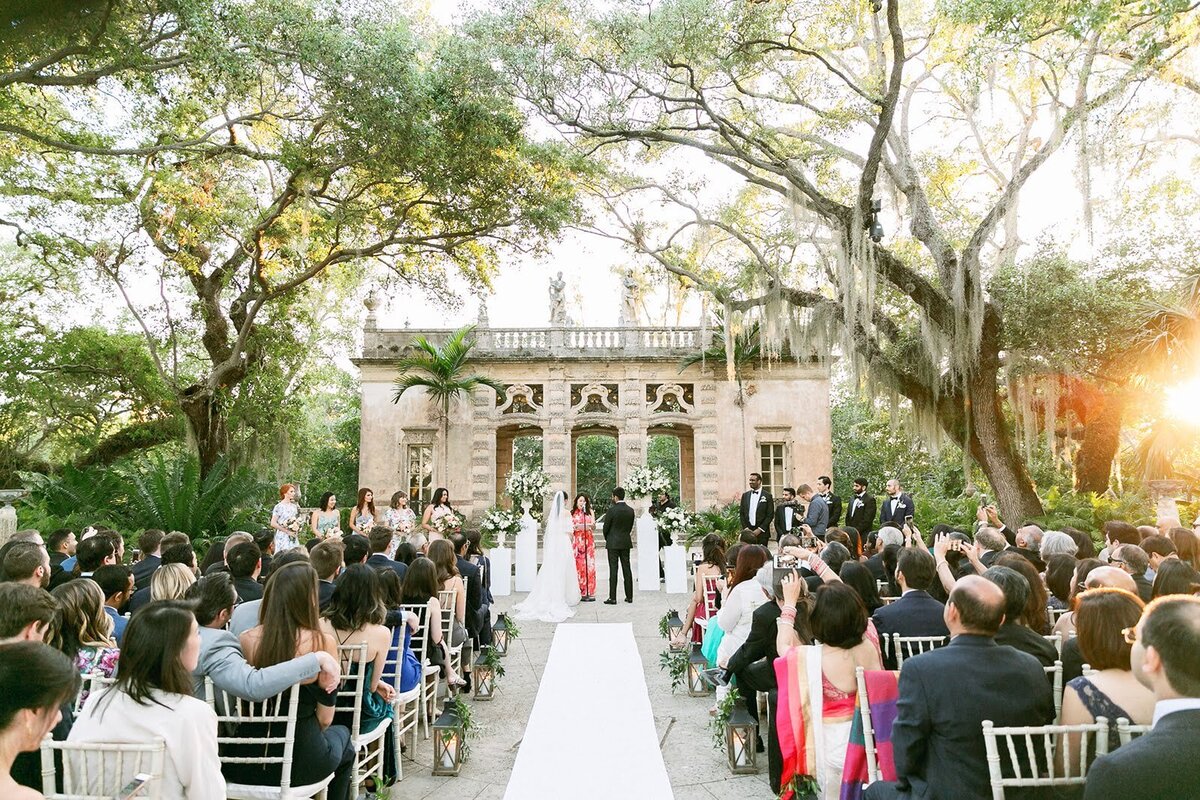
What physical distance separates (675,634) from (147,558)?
13.6 feet

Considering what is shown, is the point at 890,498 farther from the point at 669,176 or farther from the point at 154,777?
the point at 154,777

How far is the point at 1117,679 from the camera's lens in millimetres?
2410

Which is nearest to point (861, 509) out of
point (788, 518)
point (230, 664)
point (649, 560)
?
point (788, 518)

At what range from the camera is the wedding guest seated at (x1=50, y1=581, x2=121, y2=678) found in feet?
9.64

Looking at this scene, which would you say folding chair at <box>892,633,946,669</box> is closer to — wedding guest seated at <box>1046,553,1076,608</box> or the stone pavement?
the stone pavement

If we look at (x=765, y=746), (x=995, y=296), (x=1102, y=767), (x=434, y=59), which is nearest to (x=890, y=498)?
(x=995, y=296)

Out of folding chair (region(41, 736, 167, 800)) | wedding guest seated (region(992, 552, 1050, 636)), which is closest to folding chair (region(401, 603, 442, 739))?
folding chair (region(41, 736, 167, 800))

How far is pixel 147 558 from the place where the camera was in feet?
16.8

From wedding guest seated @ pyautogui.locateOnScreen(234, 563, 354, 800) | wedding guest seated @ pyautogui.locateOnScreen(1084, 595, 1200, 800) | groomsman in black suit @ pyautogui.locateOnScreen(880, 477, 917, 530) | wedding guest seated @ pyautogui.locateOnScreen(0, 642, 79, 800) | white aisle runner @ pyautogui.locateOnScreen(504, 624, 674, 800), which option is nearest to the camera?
wedding guest seated @ pyautogui.locateOnScreen(0, 642, 79, 800)

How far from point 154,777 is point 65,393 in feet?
49.4

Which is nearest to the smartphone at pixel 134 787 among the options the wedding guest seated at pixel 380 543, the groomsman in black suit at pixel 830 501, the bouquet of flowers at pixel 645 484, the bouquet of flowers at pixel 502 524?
the wedding guest seated at pixel 380 543

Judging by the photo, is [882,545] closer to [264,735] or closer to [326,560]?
[326,560]

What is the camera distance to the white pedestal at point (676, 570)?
1124cm

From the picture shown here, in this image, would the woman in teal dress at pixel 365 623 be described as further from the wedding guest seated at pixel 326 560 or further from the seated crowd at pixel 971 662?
the seated crowd at pixel 971 662
